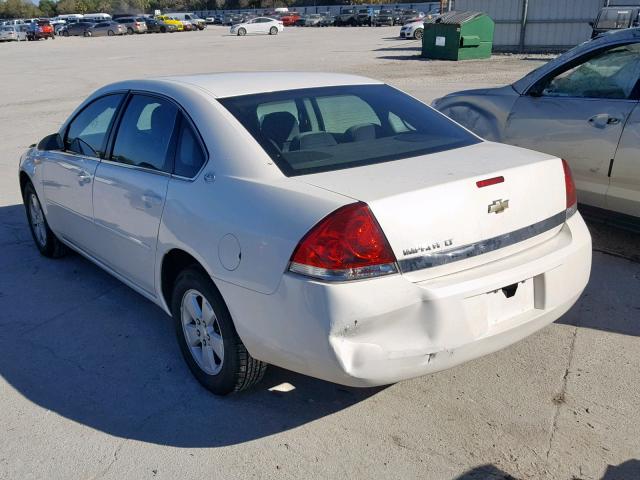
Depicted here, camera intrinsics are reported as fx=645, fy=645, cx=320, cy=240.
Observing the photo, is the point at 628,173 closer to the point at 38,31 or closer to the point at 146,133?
the point at 146,133

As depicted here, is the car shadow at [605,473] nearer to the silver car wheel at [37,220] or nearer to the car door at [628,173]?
the car door at [628,173]

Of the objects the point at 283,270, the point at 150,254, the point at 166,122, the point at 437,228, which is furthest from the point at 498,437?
the point at 166,122

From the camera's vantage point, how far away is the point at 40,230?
18.3 ft

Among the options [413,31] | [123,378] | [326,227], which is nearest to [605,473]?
[326,227]

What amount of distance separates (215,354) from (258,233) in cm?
86

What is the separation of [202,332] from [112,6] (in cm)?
13369

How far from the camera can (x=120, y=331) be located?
165 inches

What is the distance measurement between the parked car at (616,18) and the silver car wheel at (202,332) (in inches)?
819

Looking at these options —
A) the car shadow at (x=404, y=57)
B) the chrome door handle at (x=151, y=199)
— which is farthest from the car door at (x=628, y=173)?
the car shadow at (x=404, y=57)

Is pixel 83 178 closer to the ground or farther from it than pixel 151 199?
closer to the ground

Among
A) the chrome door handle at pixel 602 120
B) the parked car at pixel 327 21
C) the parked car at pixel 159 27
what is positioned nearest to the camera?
the chrome door handle at pixel 602 120

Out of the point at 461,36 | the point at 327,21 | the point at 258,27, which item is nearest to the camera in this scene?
the point at 461,36

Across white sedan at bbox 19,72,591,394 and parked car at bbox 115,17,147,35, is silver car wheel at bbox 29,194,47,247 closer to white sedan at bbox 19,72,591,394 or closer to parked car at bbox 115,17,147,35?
white sedan at bbox 19,72,591,394

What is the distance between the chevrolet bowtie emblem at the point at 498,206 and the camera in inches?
115
